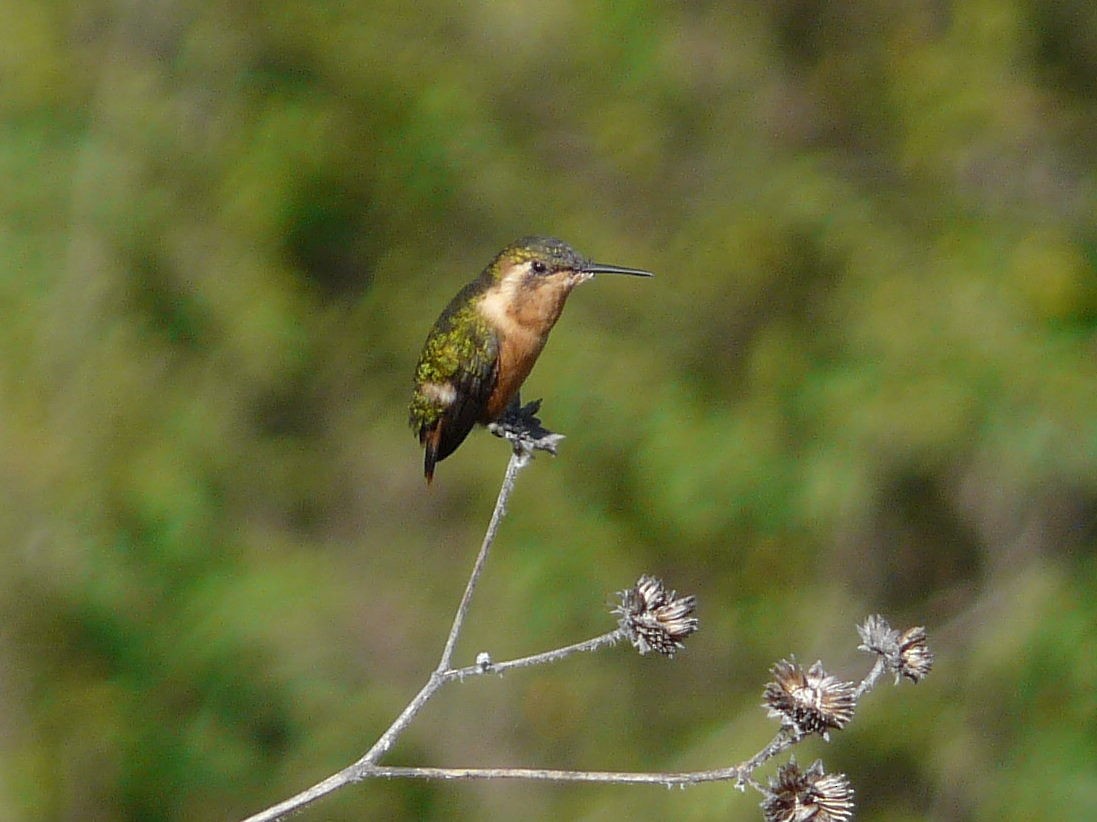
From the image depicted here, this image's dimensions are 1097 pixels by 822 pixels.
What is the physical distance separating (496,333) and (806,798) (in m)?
1.65

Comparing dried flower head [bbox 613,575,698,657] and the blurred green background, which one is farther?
the blurred green background

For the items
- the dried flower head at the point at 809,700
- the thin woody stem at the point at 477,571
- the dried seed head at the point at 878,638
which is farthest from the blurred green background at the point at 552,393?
the thin woody stem at the point at 477,571

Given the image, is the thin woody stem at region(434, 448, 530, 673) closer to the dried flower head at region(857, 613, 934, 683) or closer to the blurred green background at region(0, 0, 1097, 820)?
the dried flower head at region(857, 613, 934, 683)

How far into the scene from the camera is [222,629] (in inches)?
263

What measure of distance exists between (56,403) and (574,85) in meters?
3.46

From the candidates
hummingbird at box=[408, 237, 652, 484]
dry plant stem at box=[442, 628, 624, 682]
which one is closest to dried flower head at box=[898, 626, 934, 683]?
dry plant stem at box=[442, 628, 624, 682]

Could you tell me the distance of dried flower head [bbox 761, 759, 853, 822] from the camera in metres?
2.20

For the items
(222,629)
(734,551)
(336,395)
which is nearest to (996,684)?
(734,551)

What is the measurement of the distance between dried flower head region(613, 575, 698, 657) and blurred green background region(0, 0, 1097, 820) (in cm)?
304

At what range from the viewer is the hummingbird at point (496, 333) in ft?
11.5

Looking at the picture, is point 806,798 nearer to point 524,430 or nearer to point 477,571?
point 477,571

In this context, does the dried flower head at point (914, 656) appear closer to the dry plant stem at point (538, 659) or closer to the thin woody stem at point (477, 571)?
the dry plant stem at point (538, 659)

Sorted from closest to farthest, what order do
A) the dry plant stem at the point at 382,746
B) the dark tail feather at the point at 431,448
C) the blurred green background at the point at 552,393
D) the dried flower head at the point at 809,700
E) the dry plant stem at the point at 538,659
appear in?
the dry plant stem at the point at 382,746
the dry plant stem at the point at 538,659
the dried flower head at the point at 809,700
the dark tail feather at the point at 431,448
the blurred green background at the point at 552,393

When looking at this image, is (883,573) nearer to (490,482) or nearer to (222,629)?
(490,482)
